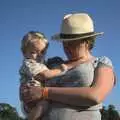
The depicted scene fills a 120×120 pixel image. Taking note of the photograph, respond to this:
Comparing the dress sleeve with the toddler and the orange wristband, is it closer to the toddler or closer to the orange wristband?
the toddler

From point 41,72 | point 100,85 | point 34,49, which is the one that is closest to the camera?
point 100,85

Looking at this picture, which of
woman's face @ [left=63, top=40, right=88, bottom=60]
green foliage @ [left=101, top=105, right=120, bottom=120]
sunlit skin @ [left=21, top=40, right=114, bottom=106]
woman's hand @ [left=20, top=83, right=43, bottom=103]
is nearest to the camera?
sunlit skin @ [left=21, top=40, right=114, bottom=106]

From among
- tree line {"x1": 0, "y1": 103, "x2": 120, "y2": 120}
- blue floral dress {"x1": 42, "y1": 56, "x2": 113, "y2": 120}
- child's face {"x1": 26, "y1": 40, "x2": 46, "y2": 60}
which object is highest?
child's face {"x1": 26, "y1": 40, "x2": 46, "y2": 60}

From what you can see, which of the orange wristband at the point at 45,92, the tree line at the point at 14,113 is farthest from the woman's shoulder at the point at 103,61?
the tree line at the point at 14,113

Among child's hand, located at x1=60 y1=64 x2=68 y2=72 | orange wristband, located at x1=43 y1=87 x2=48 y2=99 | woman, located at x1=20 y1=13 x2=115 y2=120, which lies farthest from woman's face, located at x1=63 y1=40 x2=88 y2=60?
orange wristband, located at x1=43 y1=87 x2=48 y2=99

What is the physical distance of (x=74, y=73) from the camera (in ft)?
16.3

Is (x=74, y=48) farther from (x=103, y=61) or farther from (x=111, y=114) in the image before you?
(x=111, y=114)

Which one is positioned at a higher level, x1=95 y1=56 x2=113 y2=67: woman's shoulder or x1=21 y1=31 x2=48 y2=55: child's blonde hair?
x1=21 y1=31 x2=48 y2=55: child's blonde hair

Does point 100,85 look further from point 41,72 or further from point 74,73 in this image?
point 41,72

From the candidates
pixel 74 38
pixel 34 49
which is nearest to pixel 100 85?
pixel 74 38

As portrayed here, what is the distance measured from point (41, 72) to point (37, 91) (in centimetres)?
26

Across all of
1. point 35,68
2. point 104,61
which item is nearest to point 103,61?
point 104,61

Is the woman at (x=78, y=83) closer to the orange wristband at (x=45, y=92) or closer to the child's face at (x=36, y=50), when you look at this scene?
the orange wristband at (x=45, y=92)

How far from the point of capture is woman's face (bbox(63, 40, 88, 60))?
5.10 m
